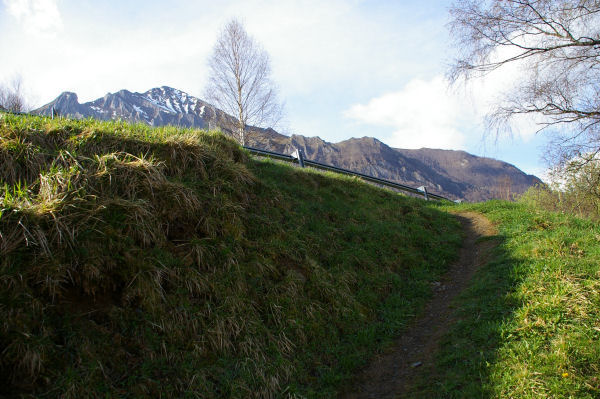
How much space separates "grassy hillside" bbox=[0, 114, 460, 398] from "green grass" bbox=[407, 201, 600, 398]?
3.29 ft

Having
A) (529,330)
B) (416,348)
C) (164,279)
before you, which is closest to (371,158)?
(416,348)

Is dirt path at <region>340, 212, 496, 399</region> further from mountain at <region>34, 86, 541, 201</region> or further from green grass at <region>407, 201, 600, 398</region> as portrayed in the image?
mountain at <region>34, 86, 541, 201</region>

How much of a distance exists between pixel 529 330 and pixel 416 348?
137cm

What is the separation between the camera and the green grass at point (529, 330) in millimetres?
3375

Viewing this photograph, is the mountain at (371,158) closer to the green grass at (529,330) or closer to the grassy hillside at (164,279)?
the grassy hillside at (164,279)

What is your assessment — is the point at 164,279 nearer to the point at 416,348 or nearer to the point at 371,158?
the point at 416,348

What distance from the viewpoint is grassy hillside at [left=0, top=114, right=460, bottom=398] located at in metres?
2.92

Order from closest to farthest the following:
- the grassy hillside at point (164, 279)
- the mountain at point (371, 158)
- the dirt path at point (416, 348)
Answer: the grassy hillside at point (164, 279), the dirt path at point (416, 348), the mountain at point (371, 158)

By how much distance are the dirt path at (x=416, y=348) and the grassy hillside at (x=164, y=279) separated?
20cm

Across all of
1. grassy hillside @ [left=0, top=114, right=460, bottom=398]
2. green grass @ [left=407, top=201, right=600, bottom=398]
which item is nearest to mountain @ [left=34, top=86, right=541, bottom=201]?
grassy hillside @ [left=0, top=114, right=460, bottom=398]

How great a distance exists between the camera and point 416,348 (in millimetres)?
4691

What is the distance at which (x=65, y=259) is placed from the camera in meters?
3.32

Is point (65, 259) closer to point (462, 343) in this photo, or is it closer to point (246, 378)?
point (246, 378)

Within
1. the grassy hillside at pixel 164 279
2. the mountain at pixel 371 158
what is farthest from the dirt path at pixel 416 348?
the mountain at pixel 371 158
